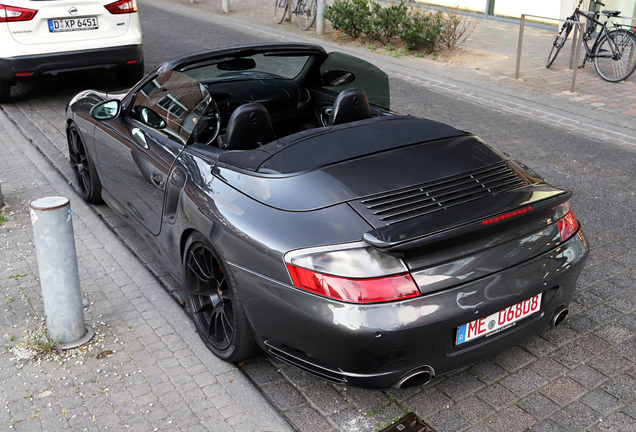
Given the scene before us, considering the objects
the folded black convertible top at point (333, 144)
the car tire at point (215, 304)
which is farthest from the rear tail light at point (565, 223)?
the car tire at point (215, 304)

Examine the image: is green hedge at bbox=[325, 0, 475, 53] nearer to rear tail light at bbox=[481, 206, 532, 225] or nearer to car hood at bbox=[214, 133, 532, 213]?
car hood at bbox=[214, 133, 532, 213]

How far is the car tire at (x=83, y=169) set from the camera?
534 centimetres

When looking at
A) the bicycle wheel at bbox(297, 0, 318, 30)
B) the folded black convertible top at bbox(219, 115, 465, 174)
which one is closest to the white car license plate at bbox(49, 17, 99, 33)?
the folded black convertible top at bbox(219, 115, 465, 174)

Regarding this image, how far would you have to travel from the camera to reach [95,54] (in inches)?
324

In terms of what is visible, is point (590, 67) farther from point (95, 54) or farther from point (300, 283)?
point (300, 283)

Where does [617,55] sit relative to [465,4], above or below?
below

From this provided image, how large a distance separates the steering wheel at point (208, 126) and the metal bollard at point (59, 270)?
0.85 metres

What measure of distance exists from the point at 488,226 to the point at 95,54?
6.83 m

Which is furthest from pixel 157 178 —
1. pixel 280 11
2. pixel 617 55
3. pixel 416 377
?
pixel 280 11

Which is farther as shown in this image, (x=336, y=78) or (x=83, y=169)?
(x=83, y=169)

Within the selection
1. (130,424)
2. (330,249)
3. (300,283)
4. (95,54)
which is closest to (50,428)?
(130,424)

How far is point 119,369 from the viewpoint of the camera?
3486mm

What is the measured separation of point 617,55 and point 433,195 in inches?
334

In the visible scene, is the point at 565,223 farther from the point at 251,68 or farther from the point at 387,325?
the point at 251,68
